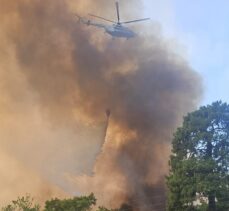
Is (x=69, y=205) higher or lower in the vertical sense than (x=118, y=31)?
lower

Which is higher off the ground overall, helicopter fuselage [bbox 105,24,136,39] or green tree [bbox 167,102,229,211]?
A: helicopter fuselage [bbox 105,24,136,39]

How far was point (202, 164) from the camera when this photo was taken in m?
68.9

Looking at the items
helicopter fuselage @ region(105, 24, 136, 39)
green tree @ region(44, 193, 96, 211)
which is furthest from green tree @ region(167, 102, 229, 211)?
helicopter fuselage @ region(105, 24, 136, 39)

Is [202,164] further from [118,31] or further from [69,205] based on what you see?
[118,31]

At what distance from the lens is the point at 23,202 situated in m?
78.0

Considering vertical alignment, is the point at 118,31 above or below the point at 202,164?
above

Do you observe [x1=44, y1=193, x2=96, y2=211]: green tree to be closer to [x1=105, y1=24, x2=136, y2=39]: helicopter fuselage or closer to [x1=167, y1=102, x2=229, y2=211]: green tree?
[x1=167, y1=102, x2=229, y2=211]: green tree

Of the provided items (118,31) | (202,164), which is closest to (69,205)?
(202,164)

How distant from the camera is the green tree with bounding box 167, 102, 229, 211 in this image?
226 feet

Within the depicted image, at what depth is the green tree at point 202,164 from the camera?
226ft

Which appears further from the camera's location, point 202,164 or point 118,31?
point 118,31

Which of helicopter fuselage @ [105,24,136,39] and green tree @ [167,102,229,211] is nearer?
green tree @ [167,102,229,211]

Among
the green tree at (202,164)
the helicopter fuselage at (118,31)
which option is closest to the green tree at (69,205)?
the green tree at (202,164)

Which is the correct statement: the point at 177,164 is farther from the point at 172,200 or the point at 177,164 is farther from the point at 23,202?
the point at 23,202
